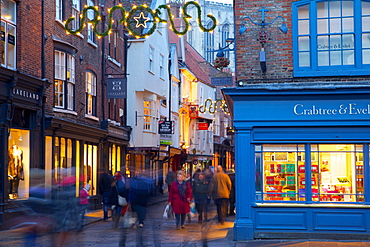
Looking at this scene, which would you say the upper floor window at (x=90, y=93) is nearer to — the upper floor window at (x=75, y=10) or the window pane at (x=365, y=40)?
the upper floor window at (x=75, y=10)

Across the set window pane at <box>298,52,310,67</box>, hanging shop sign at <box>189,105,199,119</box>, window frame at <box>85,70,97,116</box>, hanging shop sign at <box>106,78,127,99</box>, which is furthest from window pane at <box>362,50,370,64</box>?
hanging shop sign at <box>189,105,199,119</box>

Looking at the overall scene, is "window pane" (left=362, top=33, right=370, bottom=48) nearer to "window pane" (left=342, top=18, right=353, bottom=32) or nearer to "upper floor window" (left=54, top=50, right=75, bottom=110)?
"window pane" (left=342, top=18, right=353, bottom=32)

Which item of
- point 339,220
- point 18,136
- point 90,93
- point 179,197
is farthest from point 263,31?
point 90,93

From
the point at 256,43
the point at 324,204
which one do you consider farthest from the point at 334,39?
the point at 324,204

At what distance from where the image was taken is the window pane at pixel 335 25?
47.4 ft

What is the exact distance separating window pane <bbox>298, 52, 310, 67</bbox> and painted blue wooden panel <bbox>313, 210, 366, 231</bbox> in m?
3.72

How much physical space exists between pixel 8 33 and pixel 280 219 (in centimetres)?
1018

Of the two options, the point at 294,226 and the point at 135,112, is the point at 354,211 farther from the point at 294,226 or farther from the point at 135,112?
the point at 135,112

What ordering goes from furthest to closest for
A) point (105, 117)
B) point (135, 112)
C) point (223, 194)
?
point (135, 112) < point (105, 117) < point (223, 194)

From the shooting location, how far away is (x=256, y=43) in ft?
48.7

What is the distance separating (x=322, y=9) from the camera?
14469mm

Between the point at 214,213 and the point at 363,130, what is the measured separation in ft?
33.7

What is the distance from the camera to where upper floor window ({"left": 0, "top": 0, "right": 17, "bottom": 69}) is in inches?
693

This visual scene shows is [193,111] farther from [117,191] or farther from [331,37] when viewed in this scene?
[331,37]
